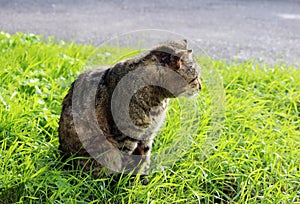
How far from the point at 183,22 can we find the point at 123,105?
392cm

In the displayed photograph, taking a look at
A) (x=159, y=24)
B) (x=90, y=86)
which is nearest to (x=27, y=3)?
(x=159, y=24)

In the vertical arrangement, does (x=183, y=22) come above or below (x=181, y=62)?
below

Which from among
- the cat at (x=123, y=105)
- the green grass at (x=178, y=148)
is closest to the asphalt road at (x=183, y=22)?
the green grass at (x=178, y=148)

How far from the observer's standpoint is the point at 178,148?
2.67 m

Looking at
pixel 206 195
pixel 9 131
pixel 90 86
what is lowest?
pixel 206 195

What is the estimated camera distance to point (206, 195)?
2.38 metres

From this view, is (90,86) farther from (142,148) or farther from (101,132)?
Result: (142,148)

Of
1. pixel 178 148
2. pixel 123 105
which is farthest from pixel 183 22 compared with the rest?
pixel 123 105

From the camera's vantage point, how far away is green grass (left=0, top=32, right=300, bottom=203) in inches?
91.5

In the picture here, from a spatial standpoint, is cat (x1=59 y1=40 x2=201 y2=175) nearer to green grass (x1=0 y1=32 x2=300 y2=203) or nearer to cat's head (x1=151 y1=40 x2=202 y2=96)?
cat's head (x1=151 y1=40 x2=202 y2=96)

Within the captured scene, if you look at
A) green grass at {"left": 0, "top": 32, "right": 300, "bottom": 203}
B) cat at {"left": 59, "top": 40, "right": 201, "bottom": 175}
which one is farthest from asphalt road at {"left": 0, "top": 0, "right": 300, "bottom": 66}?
cat at {"left": 59, "top": 40, "right": 201, "bottom": 175}

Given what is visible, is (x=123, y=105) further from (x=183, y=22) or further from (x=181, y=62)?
(x=183, y=22)

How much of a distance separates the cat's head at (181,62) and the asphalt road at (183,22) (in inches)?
102

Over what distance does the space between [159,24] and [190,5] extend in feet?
4.21
